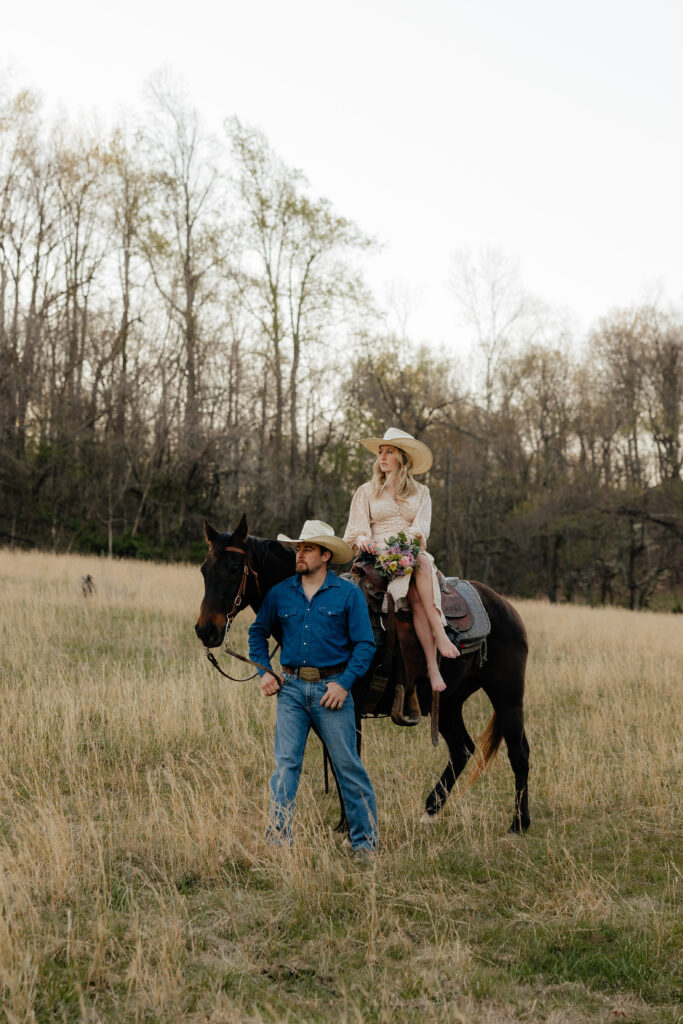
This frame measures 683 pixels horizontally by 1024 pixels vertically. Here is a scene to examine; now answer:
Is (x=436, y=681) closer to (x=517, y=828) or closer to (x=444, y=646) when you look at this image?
(x=444, y=646)

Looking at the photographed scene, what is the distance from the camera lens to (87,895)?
3.87 metres

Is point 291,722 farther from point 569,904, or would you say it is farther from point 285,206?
point 285,206

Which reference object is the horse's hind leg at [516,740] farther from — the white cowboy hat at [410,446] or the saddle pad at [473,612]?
the white cowboy hat at [410,446]

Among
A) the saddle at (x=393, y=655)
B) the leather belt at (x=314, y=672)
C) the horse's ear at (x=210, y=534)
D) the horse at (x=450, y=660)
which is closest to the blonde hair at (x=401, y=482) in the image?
the saddle at (x=393, y=655)

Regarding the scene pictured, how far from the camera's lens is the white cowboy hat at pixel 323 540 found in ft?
14.5

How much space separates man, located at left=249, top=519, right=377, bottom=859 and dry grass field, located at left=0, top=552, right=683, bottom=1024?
27 centimetres

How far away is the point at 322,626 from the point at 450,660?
1229 mm

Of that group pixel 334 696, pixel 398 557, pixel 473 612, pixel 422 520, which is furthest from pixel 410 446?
pixel 334 696

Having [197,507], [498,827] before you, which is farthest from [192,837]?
[197,507]

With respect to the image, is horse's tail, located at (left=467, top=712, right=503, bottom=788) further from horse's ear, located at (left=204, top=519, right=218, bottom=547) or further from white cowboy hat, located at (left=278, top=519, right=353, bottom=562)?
horse's ear, located at (left=204, top=519, right=218, bottom=547)

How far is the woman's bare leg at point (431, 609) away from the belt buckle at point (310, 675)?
0.89 metres

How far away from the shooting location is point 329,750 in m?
4.44

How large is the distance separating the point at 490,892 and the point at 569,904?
0.44 metres

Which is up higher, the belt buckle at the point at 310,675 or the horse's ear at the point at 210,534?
the horse's ear at the point at 210,534
